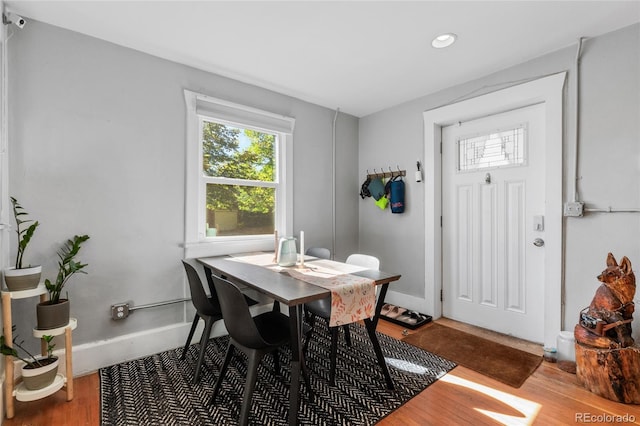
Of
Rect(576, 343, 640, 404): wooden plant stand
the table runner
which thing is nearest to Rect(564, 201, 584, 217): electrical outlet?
Rect(576, 343, 640, 404): wooden plant stand

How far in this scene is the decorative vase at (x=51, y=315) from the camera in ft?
5.67

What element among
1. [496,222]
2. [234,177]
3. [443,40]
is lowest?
[496,222]

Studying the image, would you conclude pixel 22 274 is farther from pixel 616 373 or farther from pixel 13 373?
pixel 616 373

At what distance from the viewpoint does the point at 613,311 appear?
187 cm

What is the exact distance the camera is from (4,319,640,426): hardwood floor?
1650mm

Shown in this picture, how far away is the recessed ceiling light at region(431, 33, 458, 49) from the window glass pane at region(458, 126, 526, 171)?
1.03 meters

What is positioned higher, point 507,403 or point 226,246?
point 226,246

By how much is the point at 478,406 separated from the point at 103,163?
299cm

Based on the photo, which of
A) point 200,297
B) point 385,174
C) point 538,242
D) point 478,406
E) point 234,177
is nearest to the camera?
point 478,406

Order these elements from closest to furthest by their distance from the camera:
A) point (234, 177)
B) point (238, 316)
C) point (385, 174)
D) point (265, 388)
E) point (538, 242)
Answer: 1. point (238, 316)
2. point (265, 388)
3. point (538, 242)
4. point (234, 177)
5. point (385, 174)

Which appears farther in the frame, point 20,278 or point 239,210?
point 239,210

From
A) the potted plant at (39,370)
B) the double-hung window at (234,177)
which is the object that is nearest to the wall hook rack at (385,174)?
the double-hung window at (234,177)

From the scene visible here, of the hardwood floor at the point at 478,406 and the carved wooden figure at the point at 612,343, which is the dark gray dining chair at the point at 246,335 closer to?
the hardwood floor at the point at 478,406

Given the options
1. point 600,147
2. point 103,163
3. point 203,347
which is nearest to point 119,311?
point 203,347
